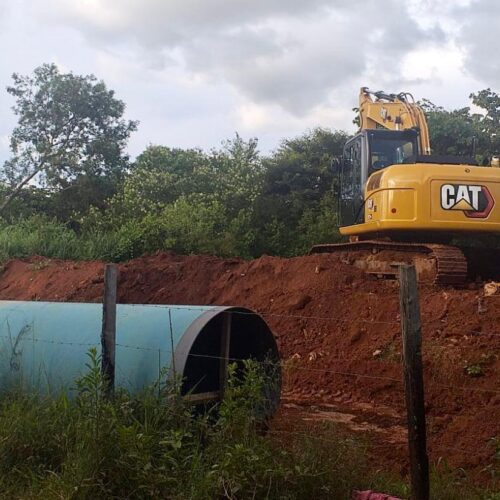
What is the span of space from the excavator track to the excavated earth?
239mm

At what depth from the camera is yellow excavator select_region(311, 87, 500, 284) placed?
34.8ft

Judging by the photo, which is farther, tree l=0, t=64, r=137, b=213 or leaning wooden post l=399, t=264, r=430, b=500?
tree l=0, t=64, r=137, b=213

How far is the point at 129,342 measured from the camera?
5.96 meters

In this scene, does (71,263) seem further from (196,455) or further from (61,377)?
(196,455)

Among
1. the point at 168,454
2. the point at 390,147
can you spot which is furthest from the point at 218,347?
the point at 390,147

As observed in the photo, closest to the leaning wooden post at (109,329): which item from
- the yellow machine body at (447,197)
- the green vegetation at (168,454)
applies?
the green vegetation at (168,454)

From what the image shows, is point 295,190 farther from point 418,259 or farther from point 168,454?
point 168,454

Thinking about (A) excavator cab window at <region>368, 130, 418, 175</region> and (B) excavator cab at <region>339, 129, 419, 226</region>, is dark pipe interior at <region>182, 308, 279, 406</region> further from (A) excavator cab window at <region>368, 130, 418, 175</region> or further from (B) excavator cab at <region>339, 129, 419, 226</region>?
(A) excavator cab window at <region>368, 130, 418, 175</region>

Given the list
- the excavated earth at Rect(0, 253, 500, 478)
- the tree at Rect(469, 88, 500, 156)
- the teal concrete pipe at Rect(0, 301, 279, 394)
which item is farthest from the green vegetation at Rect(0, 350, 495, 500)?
the tree at Rect(469, 88, 500, 156)

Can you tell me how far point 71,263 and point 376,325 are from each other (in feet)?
30.4

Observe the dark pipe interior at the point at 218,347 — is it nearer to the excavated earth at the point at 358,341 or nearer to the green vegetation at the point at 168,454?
the excavated earth at the point at 358,341

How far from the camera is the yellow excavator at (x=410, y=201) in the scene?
10.6 metres

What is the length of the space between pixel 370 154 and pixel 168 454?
882 cm

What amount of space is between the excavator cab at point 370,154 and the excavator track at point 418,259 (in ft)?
2.08
